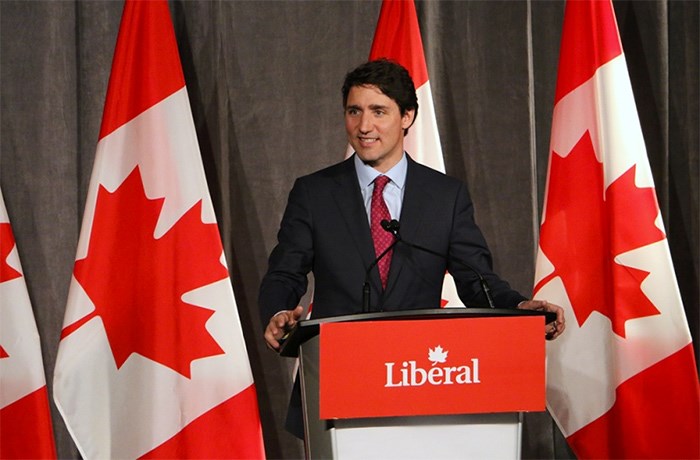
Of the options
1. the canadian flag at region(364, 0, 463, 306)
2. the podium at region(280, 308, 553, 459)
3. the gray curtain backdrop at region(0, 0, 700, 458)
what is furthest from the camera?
the gray curtain backdrop at region(0, 0, 700, 458)

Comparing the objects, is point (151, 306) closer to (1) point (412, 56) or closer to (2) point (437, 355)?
(1) point (412, 56)

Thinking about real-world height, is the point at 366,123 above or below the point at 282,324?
above

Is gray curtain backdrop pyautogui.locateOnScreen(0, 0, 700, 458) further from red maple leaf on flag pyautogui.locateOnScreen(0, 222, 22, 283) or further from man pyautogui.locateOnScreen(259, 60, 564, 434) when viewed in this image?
man pyautogui.locateOnScreen(259, 60, 564, 434)

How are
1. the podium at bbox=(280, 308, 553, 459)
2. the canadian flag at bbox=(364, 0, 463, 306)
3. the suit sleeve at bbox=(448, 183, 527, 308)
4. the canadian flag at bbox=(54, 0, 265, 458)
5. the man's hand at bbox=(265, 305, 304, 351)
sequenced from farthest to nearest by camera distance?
the canadian flag at bbox=(364, 0, 463, 306) < the canadian flag at bbox=(54, 0, 265, 458) < the suit sleeve at bbox=(448, 183, 527, 308) < the man's hand at bbox=(265, 305, 304, 351) < the podium at bbox=(280, 308, 553, 459)

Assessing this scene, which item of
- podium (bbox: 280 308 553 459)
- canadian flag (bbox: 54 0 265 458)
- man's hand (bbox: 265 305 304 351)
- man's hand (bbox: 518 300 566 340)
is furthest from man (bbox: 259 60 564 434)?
canadian flag (bbox: 54 0 265 458)

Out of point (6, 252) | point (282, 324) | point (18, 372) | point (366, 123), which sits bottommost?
point (18, 372)

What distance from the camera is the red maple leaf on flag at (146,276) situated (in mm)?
2910

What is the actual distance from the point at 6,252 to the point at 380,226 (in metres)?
1.50

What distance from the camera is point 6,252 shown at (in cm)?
296

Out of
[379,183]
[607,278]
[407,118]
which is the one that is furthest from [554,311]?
[607,278]

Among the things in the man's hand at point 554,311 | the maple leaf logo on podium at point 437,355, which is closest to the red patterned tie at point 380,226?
the man's hand at point 554,311

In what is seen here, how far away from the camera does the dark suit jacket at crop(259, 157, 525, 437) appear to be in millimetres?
2057

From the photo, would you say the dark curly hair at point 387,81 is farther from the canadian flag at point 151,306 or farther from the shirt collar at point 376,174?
the canadian flag at point 151,306

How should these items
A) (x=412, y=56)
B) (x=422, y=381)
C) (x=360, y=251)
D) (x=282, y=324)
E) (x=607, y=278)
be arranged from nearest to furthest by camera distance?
1. (x=422, y=381)
2. (x=282, y=324)
3. (x=360, y=251)
4. (x=607, y=278)
5. (x=412, y=56)
